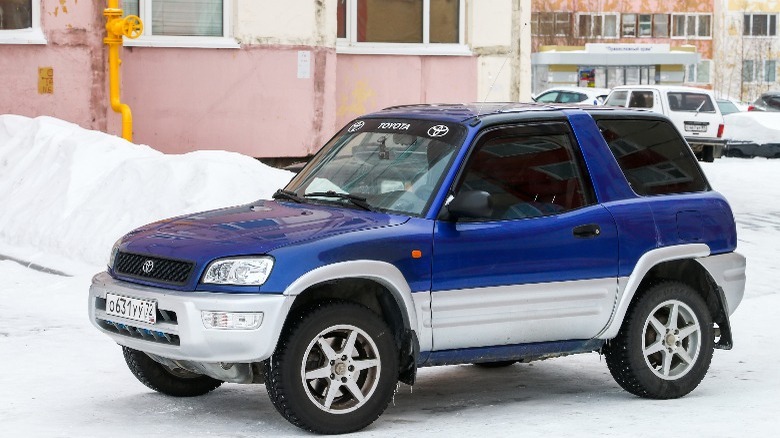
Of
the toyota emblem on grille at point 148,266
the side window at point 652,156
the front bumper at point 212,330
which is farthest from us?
the side window at point 652,156

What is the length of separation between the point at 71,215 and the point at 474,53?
9.37m

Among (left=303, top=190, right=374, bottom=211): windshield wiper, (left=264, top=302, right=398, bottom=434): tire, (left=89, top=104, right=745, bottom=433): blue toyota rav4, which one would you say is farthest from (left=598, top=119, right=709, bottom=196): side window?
(left=264, top=302, right=398, bottom=434): tire

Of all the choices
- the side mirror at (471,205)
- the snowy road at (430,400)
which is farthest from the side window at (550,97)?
the side mirror at (471,205)

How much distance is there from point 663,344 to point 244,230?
2.51m

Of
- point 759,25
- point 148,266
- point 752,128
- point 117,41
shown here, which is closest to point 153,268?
point 148,266

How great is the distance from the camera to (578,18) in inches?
3597

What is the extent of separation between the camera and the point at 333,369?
24.8 feet

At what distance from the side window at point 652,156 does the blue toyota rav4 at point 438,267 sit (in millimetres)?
12

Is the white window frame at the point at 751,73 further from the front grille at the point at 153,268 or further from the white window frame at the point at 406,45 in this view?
the front grille at the point at 153,268

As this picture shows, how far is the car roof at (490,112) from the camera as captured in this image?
852 centimetres

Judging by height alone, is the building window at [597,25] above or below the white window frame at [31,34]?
below

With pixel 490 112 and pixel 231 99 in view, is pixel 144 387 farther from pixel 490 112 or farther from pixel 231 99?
pixel 231 99

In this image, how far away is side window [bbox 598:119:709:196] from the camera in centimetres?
896

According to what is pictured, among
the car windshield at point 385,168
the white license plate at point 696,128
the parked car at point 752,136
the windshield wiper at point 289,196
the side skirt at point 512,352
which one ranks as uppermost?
the car windshield at point 385,168
